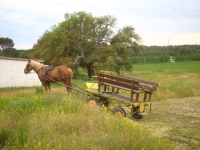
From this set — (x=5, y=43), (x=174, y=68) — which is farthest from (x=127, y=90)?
(x=5, y=43)

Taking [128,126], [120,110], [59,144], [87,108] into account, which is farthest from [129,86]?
[59,144]

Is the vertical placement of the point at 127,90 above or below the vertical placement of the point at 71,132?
above

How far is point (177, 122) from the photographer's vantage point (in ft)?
31.8

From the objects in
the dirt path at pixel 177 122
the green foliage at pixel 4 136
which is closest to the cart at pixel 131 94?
the dirt path at pixel 177 122

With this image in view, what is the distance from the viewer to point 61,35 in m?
31.8

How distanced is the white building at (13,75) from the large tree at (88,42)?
7.80 meters

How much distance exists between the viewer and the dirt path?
24.3 ft

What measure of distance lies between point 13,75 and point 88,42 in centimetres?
1237

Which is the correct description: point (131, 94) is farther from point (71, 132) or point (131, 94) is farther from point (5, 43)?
point (5, 43)

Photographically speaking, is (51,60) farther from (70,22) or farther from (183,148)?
(183,148)

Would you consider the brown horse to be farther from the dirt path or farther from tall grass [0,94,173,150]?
tall grass [0,94,173,150]

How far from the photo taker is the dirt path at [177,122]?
24.3ft

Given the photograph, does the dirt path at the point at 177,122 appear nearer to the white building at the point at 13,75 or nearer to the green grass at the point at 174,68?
the white building at the point at 13,75

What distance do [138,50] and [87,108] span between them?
2523 cm
